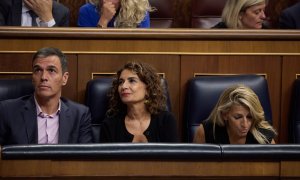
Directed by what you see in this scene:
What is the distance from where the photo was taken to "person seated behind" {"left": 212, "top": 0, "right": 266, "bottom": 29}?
6.40ft

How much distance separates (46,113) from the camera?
5.25 feet

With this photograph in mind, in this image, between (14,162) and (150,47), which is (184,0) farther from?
(14,162)

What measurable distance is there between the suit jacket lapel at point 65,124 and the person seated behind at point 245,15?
621mm

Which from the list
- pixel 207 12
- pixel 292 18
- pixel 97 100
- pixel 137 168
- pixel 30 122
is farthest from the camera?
pixel 207 12

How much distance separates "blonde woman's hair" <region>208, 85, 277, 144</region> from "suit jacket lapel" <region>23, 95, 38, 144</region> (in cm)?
45

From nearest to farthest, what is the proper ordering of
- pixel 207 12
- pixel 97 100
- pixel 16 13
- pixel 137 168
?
1. pixel 137 168
2. pixel 97 100
3. pixel 16 13
4. pixel 207 12

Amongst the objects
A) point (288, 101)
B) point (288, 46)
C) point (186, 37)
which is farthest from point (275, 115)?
point (186, 37)

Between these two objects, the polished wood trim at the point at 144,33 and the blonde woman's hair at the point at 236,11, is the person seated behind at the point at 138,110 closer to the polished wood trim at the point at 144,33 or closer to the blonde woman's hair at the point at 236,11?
the polished wood trim at the point at 144,33

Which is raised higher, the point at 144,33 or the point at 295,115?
the point at 144,33

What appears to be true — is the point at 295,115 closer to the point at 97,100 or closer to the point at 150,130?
the point at 150,130

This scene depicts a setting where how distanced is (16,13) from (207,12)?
31.4 inches

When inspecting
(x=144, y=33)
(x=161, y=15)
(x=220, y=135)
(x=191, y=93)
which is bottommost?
(x=220, y=135)

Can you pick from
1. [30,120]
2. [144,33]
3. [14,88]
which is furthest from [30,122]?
[144,33]

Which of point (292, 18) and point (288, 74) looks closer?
point (288, 74)
